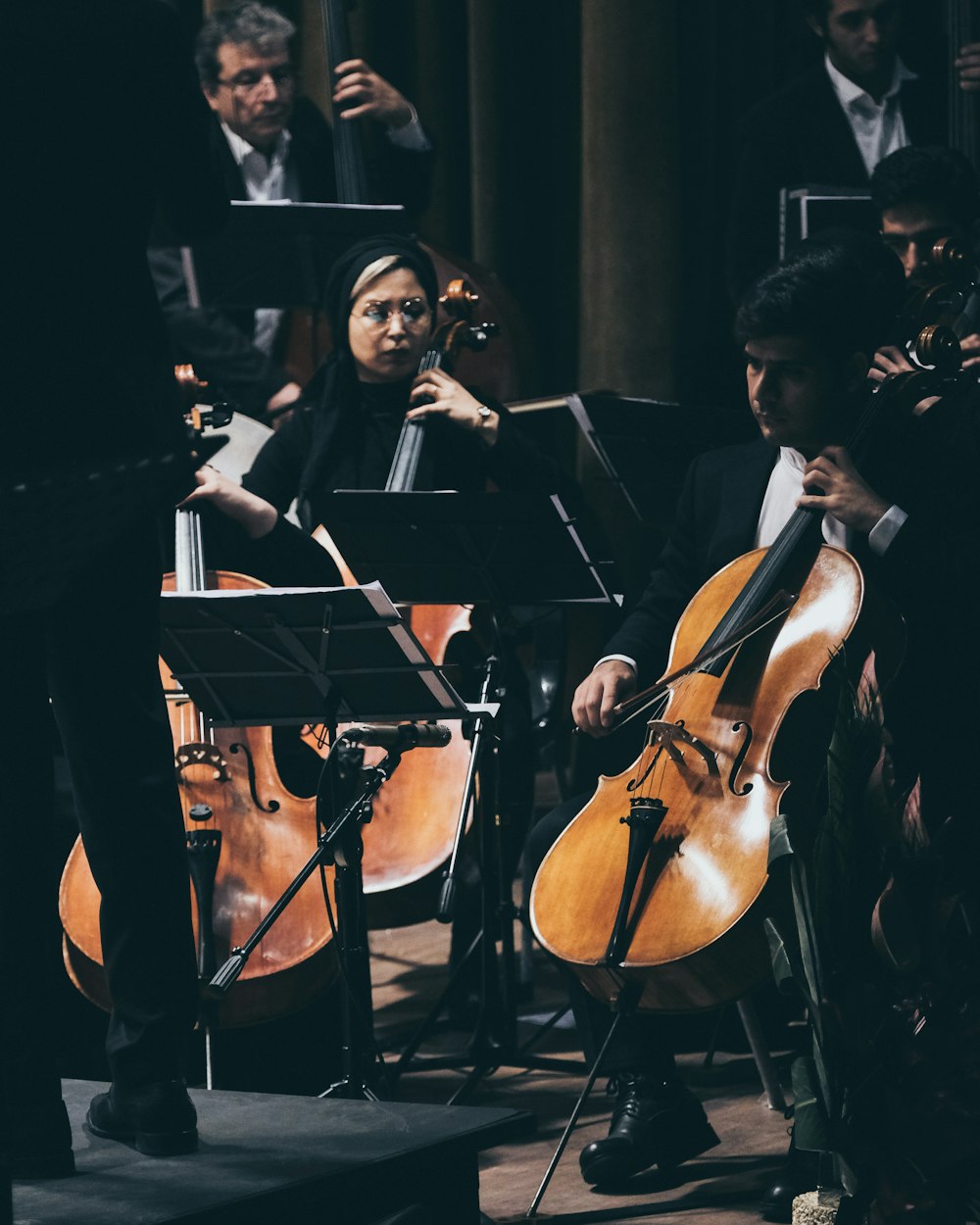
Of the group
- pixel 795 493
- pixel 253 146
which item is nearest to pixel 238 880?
pixel 795 493

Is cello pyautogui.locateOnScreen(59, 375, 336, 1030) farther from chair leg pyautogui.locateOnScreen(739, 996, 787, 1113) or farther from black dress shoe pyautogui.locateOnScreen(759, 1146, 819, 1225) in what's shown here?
black dress shoe pyautogui.locateOnScreen(759, 1146, 819, 1225)

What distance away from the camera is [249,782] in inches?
107

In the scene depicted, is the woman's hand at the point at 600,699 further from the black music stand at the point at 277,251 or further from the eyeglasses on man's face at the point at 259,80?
the eyeglasses on man's face at the point at 259,80

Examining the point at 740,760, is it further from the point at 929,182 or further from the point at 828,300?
the point at 929,182

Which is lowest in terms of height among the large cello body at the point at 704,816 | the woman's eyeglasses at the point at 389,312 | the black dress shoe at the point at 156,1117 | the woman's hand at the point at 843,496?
the black dress shoe at the point at 156,1117

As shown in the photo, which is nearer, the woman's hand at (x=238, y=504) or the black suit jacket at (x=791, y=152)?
the woman's hand at (x=238, y=504)

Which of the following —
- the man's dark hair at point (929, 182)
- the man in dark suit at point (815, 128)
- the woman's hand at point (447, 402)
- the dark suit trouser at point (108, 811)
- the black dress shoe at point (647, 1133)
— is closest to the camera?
the dark suit trouser at point (108, 811)

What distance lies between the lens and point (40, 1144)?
190 centimetres

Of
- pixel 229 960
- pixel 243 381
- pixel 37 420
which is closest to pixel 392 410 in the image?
pixel 243 381

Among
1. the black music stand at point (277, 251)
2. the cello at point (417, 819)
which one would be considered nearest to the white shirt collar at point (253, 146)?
the black music stand at point (277, 251)

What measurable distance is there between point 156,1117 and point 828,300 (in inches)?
53.9

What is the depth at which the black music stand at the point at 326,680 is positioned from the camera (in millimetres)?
2414

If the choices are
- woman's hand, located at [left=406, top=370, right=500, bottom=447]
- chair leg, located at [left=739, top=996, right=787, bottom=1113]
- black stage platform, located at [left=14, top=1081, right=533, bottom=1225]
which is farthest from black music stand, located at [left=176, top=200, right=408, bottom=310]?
black stage platform, located at [left=14, top=1081, right=533, bottom=1225]

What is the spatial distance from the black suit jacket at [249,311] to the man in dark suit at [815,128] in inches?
29.5
